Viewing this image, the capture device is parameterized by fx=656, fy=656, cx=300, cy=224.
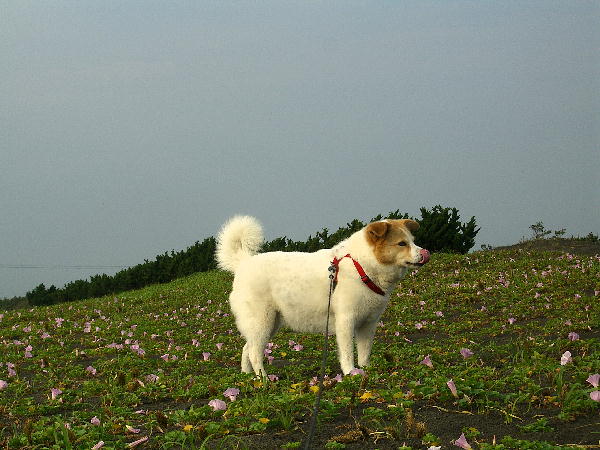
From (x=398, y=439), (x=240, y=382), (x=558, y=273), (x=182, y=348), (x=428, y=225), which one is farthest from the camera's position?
(x=428, y=225)

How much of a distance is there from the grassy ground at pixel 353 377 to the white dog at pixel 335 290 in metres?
0.61

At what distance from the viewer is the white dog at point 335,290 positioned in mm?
8625

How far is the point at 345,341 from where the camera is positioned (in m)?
8.52

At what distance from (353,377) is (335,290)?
1842 mm

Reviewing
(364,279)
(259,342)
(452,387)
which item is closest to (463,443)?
(452,387)

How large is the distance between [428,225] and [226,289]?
9.80 metres

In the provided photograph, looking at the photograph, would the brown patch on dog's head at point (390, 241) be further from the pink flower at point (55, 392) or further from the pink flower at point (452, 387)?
the pink flower at point (55, 392)

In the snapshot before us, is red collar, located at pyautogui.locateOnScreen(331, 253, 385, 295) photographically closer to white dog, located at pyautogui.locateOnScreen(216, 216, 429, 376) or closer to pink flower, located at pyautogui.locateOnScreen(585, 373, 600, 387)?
white dog, located at pyautogui.locateOnScreen(216, 216, 429, 376)

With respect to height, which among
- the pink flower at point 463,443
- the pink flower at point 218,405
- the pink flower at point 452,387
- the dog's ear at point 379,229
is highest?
the dog's ear at point 379,229

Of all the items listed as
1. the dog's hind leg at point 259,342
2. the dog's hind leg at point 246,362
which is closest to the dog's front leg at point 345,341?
the dog's hind leg at point 259,342

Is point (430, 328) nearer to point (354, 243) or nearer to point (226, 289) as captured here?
point (354, 243)

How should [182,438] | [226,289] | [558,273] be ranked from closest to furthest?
1. [182,438]
2. [558,273]
3. [226,289]

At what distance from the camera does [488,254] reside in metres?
24.0

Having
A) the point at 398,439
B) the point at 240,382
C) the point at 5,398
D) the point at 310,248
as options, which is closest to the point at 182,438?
the point at 398,439
